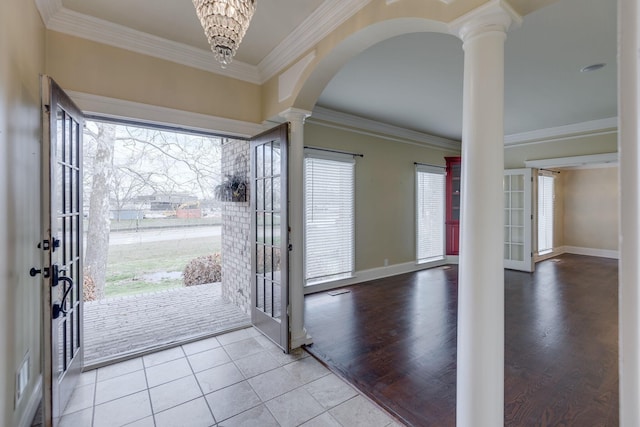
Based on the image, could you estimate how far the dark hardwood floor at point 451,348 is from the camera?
2230 millimetres

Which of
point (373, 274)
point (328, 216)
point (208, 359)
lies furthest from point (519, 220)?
point (208, 359)

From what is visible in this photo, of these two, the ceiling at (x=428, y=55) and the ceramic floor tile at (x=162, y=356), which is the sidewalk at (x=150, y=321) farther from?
the ceiling at (x=428, y=55)

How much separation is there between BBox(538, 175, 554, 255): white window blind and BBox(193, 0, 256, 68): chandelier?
8465mm

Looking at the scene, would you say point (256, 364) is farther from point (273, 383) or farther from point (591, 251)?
point (591, 251)

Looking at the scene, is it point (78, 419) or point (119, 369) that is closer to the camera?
point (78, 419)

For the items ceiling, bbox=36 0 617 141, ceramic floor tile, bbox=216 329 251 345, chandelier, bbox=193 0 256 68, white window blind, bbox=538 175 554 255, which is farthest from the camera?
white window blind, bbox=538 175 554 255

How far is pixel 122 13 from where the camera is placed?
249 cm

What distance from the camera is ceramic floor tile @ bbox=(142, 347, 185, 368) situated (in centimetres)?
283

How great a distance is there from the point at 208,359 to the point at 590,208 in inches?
394

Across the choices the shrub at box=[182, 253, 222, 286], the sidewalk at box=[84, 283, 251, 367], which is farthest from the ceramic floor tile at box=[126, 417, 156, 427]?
the shrub at box=[182, 253, 222, 286]

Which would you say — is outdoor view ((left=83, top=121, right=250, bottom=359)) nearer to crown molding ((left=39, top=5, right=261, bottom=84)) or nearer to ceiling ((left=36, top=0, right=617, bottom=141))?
crown molding ((left=39, top=5, right=261, bottom=84))

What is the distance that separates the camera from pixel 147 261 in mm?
6027

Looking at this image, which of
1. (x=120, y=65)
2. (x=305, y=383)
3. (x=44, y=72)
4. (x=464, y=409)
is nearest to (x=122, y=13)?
(x=120, y=65)

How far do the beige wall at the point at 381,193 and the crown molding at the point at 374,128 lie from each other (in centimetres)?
9
